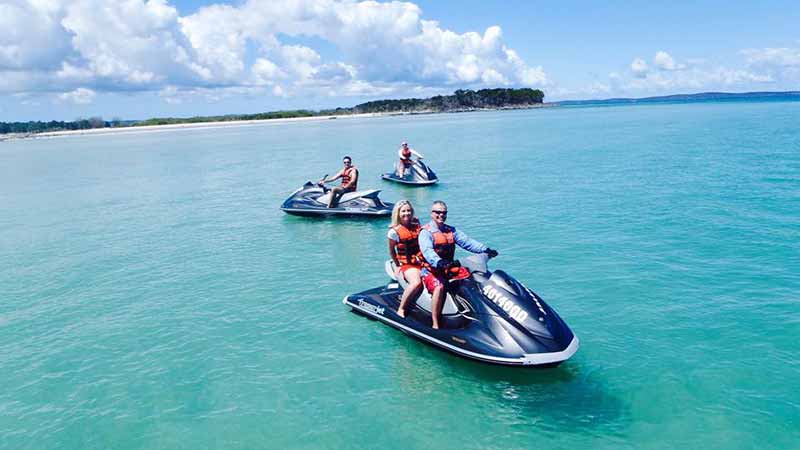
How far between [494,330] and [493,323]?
0.10 m

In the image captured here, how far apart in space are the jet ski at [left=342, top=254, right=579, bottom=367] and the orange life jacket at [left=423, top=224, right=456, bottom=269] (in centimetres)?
38

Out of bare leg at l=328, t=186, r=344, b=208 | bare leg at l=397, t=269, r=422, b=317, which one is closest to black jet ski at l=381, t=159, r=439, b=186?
bare leg at l=328, t=186, r=344, b=208

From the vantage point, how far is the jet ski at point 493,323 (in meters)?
7.45

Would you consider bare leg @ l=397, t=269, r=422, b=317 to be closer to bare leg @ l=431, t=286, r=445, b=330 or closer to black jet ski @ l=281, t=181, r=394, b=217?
bare leg @ l=431, t=286, r=445, b=330

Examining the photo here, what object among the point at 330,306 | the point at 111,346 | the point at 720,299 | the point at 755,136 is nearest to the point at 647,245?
the point at 720,299

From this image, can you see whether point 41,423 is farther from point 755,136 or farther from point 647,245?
point 755,136

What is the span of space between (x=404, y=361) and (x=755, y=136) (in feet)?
163

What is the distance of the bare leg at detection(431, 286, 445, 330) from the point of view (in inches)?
336

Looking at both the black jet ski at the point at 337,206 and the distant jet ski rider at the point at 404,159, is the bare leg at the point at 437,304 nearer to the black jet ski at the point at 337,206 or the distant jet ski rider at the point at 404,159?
the black jet ski at the point at 337,206

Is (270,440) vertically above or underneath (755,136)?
underneath

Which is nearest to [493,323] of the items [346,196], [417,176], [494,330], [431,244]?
[494,330]

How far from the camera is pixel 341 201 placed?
776 inches

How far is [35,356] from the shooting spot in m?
9.76

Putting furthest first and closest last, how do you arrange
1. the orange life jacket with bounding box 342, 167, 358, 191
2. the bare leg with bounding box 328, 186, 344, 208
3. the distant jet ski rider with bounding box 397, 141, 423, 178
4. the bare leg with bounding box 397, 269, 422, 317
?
1. the distant jet ski rider with bounding box 397, 141, 423, 178
2. the orange life jacket with bounding box 342, 167, 358, 191
3. the bare leg with bounding box 328, 186, 344, 208
4. the bare leg with bounding box 397, 269, 422, 317
